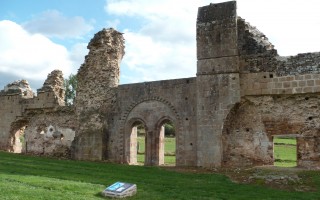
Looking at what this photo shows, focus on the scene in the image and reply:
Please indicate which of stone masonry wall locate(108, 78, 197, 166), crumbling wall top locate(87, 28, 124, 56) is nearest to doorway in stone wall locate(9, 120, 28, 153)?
crumbling wall top locate(87, 28, 124, 56)

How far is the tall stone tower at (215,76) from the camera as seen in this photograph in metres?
15.6

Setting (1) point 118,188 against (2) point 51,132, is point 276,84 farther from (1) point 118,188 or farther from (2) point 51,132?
(2) point 51,132

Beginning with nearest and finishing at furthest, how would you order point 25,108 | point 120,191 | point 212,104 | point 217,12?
point 120,191, point 212,104, point 217,12, point 25,108

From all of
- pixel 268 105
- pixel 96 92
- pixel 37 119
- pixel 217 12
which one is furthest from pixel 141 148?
pixel 268 105

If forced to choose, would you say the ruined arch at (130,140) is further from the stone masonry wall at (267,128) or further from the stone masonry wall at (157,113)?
the stone masonry wall at (267,128)

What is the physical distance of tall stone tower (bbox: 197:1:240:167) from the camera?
15562mm

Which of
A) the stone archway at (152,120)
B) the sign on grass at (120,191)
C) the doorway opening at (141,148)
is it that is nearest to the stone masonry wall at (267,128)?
the stone archway at (152,120)

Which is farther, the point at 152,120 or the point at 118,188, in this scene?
the point at 152,120

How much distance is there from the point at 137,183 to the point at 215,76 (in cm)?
639

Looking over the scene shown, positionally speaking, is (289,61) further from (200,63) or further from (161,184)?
(161,184)

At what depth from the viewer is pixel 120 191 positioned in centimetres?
904

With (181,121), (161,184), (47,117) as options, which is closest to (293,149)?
(181,121)

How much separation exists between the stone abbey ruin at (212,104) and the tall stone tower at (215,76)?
4cm

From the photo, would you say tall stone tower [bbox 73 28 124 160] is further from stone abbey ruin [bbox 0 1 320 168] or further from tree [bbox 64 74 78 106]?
tree [bbox 64 74 78 106]
